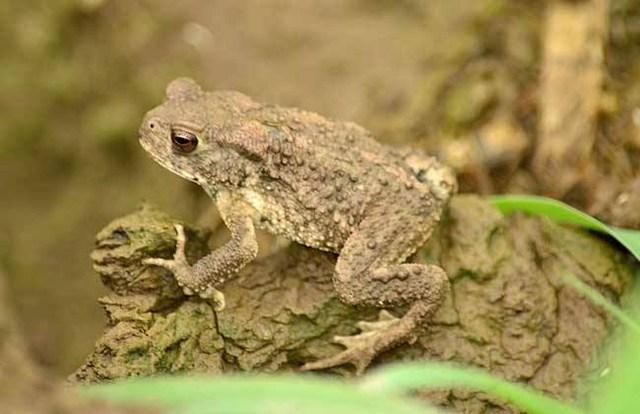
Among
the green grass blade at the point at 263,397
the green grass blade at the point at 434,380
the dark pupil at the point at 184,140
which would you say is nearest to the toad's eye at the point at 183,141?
the dark pupil at the point at 184,140

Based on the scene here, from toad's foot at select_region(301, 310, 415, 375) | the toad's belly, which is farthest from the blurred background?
toad's foot at select_region(301, 310, 415, 375)

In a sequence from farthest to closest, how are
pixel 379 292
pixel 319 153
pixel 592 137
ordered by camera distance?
1. pixel 592 137
2. pixel 319 153
3. pixel 379 292

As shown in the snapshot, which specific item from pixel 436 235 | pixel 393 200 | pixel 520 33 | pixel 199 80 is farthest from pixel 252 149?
pixel 520 33

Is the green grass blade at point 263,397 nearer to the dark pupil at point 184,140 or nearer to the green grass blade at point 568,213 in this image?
the green grass blade at point 568,213

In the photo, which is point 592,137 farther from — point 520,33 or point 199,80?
point 199,80

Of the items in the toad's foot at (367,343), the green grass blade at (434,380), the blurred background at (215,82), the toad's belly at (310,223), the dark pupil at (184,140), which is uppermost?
the blurred background at (215,82)

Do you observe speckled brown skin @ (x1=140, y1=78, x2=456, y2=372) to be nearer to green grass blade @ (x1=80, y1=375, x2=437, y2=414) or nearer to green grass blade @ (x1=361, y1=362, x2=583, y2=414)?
green grass blade @ (x1=361, y1=362, x2=583, y2=414)

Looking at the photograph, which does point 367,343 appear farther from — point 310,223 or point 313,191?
point 313,191
